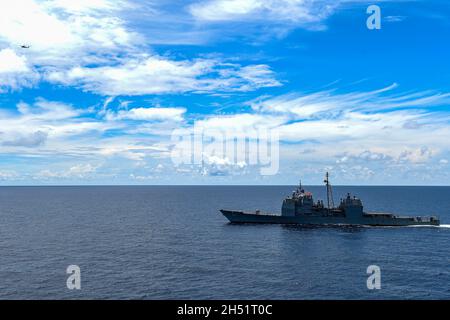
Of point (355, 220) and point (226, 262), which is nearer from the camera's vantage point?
point (226, 262)

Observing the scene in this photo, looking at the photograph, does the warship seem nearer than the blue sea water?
No

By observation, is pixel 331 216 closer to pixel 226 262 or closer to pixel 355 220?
pixel 355 220

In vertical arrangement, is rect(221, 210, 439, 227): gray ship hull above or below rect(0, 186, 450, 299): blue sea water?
above

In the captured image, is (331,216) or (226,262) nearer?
(226,262)

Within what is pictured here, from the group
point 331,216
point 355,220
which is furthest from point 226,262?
point 355,220

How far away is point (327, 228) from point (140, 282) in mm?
75414

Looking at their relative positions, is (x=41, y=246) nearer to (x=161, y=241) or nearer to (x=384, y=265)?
(x=161, y=241)

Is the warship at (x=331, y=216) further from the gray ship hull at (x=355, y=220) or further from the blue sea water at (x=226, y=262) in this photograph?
the blue sea water at (x=226, y=262)

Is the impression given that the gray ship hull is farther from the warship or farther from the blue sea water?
the blue sea water

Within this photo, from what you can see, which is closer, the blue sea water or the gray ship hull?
the blue sea water

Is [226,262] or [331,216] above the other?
[331,216]

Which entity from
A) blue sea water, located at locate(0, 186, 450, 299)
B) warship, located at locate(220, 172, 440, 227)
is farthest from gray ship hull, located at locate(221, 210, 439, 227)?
blue sea water, located at locate(0, 186, 450, 299)
